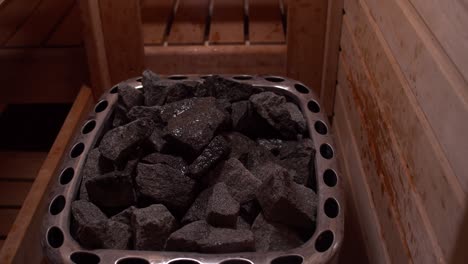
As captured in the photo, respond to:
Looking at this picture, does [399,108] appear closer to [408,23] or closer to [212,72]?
[408,23]

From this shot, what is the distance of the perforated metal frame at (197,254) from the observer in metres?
0.80

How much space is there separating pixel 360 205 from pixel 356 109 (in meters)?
0.21

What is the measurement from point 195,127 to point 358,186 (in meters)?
0.40

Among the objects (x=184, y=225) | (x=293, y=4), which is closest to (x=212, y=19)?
(x=293, y=4)

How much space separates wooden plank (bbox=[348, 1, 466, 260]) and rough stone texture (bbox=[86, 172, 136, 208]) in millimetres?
461

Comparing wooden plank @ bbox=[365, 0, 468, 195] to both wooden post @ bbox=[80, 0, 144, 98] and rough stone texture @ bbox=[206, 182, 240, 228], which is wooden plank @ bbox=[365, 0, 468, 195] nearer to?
rough stone texture @ bbox=[206, 182, 240, 228]

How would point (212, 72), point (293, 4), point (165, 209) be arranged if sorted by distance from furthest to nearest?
point (212, 72), point (293, 4), point (165, 209)

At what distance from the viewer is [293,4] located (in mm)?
1412

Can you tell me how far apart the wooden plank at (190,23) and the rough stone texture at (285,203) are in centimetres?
82

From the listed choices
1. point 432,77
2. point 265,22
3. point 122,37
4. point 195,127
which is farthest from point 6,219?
point 432,77

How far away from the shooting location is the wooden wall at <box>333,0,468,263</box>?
0.59 m

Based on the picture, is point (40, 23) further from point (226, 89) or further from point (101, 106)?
point (226, 89)

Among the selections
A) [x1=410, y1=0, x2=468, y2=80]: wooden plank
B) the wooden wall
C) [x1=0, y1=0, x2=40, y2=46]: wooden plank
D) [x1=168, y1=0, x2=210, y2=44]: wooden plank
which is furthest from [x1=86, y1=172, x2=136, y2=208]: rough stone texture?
[x1=0, y1=0, x2=40, y2=46]: wooden plank

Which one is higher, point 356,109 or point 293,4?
point 293,4
